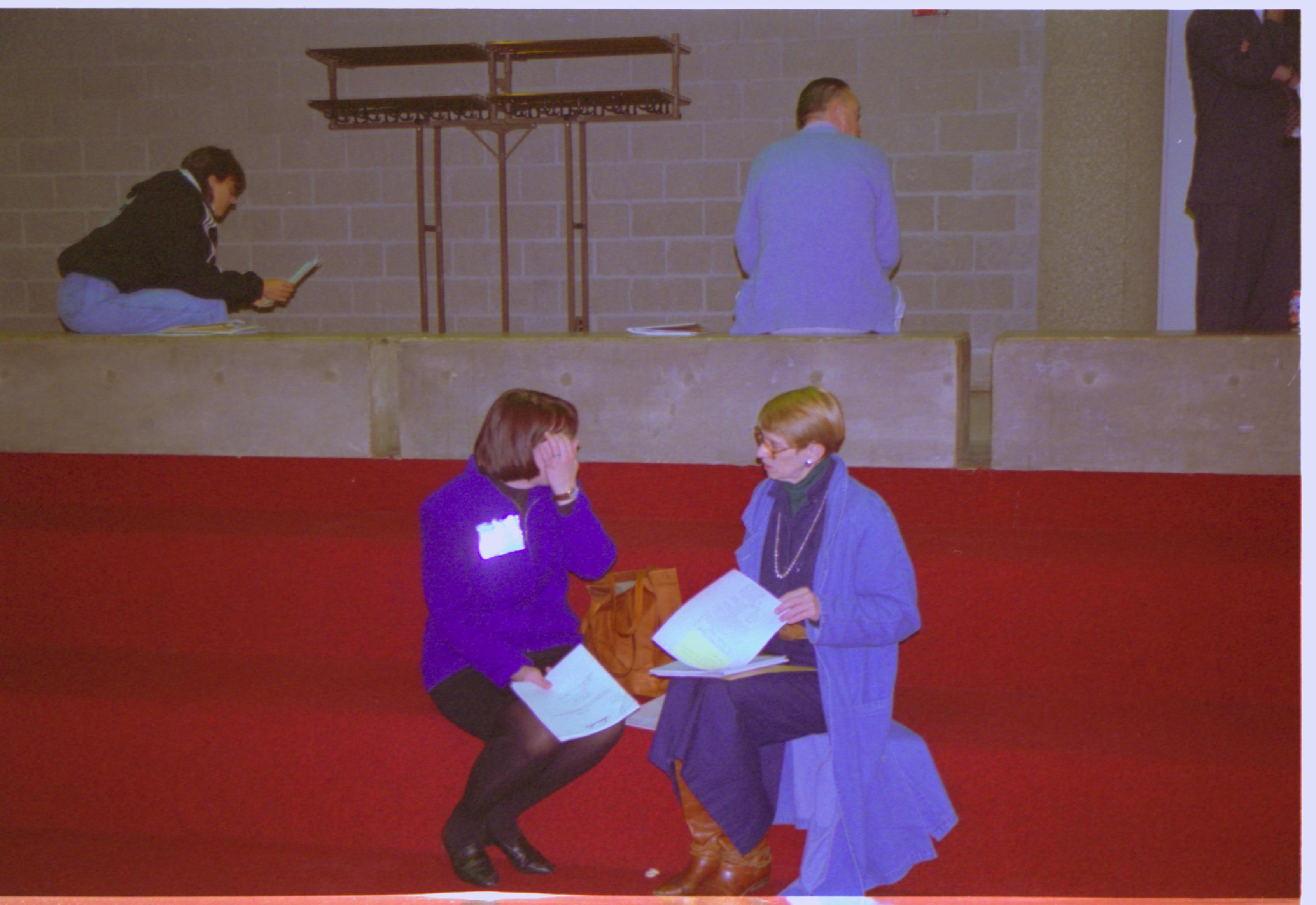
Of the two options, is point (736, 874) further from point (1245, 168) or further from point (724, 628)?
point (1245, 168)

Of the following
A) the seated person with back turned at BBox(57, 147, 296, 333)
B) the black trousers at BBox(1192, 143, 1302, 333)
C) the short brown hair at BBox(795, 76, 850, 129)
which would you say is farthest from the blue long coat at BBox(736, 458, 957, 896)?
the seated person with back turned at BBox(57, 147, 296, 333)

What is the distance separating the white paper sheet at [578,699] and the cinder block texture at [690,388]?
1018 mm

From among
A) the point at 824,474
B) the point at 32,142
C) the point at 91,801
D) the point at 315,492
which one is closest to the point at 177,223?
the point at 315,492

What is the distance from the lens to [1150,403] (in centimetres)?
303

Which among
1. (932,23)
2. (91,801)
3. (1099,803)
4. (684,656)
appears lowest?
(91,801)

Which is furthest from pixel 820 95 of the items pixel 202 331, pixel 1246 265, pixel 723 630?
pixel 202 331

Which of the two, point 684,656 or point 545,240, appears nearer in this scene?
point 684,656

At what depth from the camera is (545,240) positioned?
5.94m

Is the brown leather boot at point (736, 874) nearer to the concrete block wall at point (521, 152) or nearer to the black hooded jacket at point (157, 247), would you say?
the black hooded jacket at point (157, 247)

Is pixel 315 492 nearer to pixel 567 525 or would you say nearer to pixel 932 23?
pixel 567 525

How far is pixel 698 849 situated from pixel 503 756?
437mm

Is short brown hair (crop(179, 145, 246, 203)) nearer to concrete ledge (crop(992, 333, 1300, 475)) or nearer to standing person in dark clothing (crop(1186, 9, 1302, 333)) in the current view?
concrete ledge (crop(992, 333, 1300, 475))

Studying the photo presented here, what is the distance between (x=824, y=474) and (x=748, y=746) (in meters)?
0.57

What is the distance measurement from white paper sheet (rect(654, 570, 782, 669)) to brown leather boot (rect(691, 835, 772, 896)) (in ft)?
1.20
